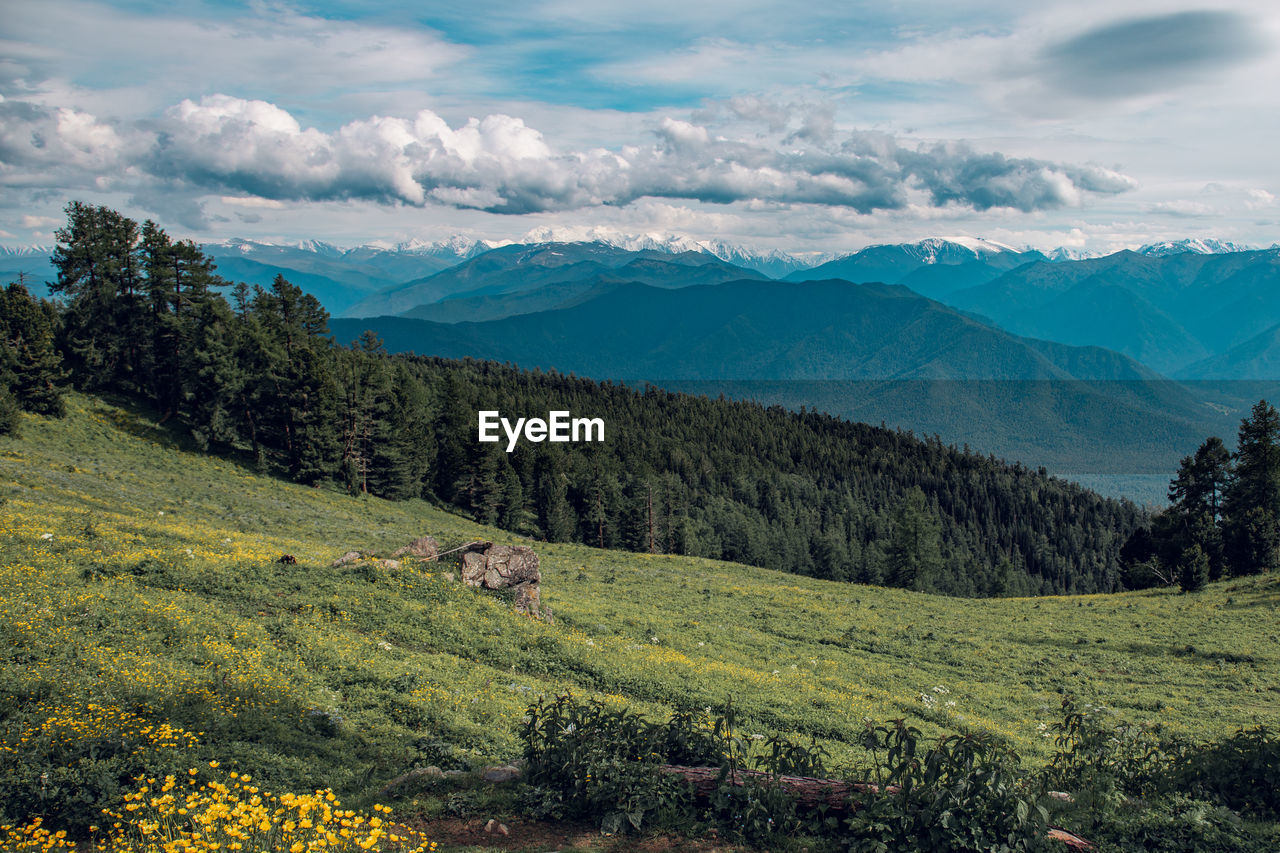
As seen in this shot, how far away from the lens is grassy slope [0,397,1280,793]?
44.1 ft

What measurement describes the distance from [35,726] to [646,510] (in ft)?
257

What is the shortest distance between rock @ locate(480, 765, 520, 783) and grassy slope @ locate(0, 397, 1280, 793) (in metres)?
1.72

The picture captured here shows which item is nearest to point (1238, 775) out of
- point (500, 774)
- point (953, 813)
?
point (953, 813)

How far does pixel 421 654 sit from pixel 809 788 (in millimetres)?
12440

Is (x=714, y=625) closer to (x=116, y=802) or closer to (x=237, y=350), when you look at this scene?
(x=116, y=802)

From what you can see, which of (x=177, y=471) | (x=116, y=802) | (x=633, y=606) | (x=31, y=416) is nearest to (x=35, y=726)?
(x=116, y=802)

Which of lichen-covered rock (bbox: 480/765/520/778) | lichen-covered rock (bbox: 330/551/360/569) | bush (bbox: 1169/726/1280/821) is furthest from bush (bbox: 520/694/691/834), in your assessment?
lichen-covered rock (bbox: 330/551/360/569)

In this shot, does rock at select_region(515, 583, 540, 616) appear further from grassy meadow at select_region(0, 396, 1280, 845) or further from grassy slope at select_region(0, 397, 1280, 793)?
grassy slope at select_region(0, 397, 1280, 793)

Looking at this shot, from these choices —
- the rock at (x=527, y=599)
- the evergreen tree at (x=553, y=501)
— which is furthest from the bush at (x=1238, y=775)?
the evergreen tree at (x=553, y=501)

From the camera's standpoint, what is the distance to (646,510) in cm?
8844

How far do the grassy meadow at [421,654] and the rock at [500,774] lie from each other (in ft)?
3.27

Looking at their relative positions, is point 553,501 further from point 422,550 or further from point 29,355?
point 422,550

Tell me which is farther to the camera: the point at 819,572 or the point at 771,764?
the point at 819,572

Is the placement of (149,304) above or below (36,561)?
above
